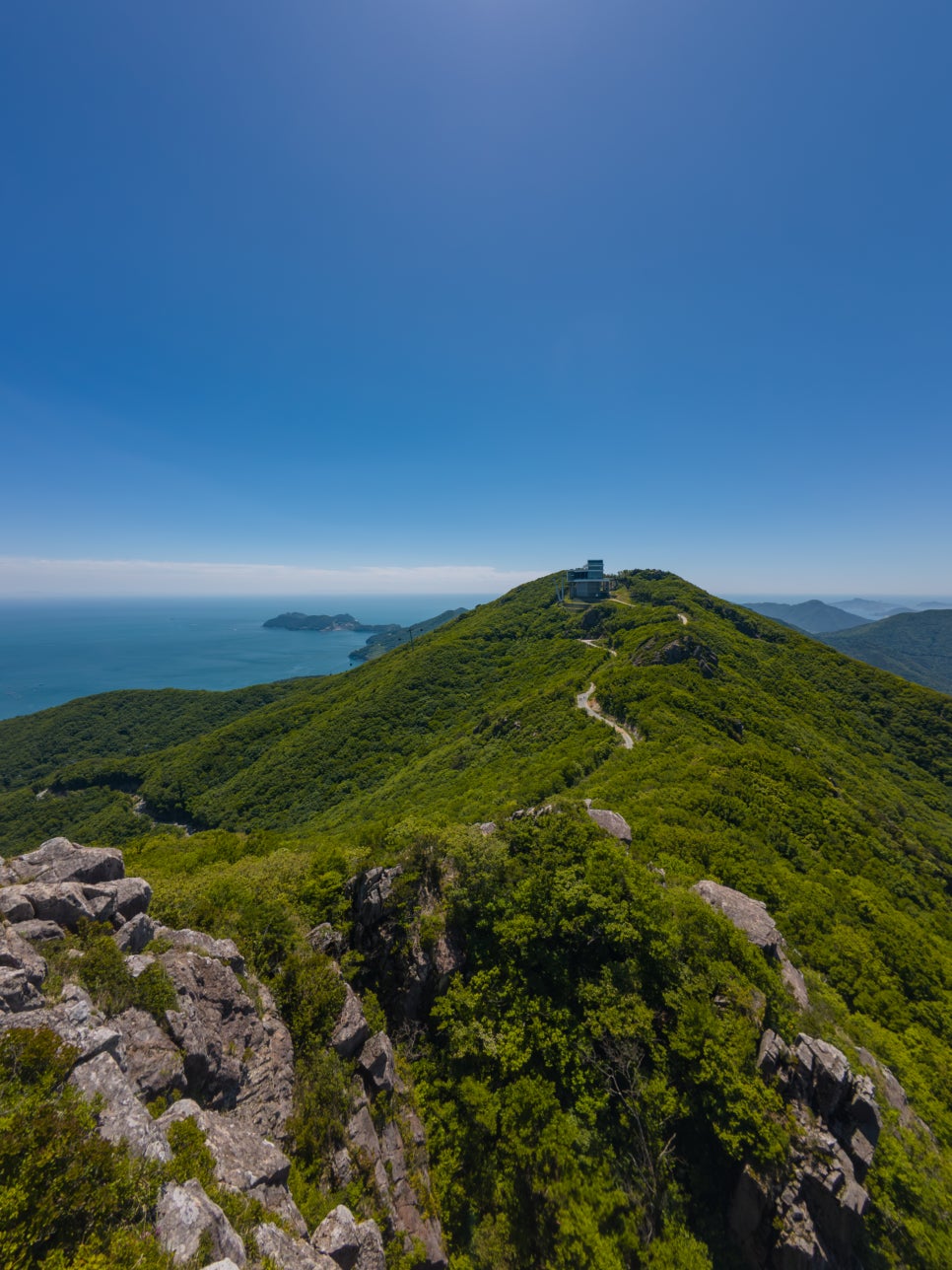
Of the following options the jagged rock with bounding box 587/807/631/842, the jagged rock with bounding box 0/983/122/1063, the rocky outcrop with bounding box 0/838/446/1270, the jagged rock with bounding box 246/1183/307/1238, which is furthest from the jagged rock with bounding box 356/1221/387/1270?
the jagged rock with bounding box 587/807/631/842

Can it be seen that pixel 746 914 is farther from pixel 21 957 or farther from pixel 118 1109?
pixel 21 957

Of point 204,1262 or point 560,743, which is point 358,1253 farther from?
point 560,743

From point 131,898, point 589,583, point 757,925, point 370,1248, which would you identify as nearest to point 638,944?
point 757,925

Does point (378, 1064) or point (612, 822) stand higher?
point (612, 822)

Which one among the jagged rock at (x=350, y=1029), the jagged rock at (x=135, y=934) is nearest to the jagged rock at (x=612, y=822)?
the jagged rock at (x=350, y=1029)

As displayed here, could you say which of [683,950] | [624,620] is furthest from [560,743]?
[624,620]

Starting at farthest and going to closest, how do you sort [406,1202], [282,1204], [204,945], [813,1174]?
1. [204,945]
2. [406,1202]
3. [813,1174]
4. [282,1204]
